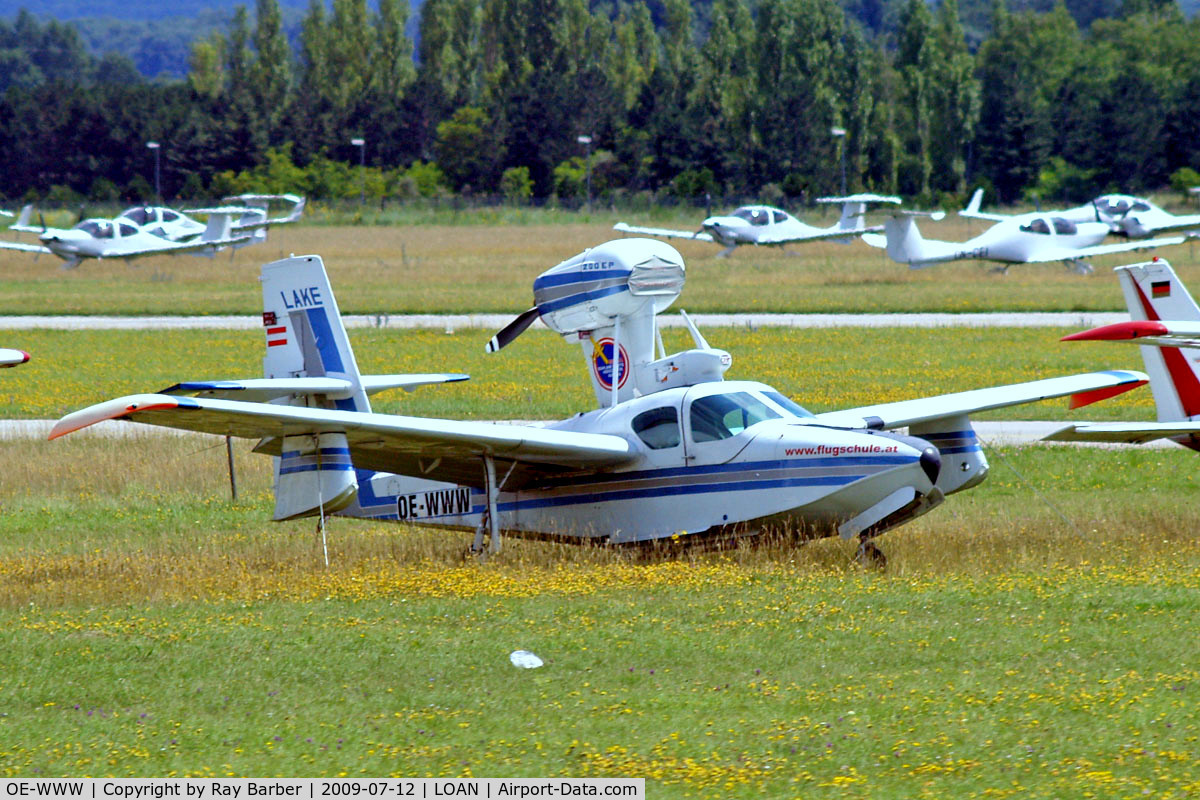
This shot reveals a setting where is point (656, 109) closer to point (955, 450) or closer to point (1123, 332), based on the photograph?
point (955, 450)

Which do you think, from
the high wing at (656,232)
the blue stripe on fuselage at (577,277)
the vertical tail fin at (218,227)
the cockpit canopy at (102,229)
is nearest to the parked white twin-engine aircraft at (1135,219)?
the high wing at (656,232)

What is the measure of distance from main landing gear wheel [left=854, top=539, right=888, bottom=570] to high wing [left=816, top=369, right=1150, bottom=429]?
113cm

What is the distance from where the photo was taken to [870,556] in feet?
46.3

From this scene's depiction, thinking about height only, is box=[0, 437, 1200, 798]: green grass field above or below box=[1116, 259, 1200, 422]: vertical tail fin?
below

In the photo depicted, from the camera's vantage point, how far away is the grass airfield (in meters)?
8.22

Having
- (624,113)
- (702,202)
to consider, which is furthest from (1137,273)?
(624,113)

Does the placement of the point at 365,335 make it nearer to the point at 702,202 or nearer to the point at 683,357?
the point at 683,357

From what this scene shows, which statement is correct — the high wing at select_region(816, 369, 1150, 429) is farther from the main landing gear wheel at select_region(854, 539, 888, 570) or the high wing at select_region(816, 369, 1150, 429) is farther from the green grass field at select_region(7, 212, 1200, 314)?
the green grass field at select_region(7, 212, 1200, 314)

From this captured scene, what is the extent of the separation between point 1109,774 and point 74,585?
931 cm

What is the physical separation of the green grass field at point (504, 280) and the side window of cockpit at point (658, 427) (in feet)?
101

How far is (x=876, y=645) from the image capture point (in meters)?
10.7

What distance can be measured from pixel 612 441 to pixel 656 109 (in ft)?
390

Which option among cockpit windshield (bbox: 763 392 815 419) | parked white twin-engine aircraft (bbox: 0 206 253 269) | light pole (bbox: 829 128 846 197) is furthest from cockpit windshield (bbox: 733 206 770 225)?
cockpit windshield (bbox: 763 392 815 419)

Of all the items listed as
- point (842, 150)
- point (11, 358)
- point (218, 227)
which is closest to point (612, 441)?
point (11, 358)
